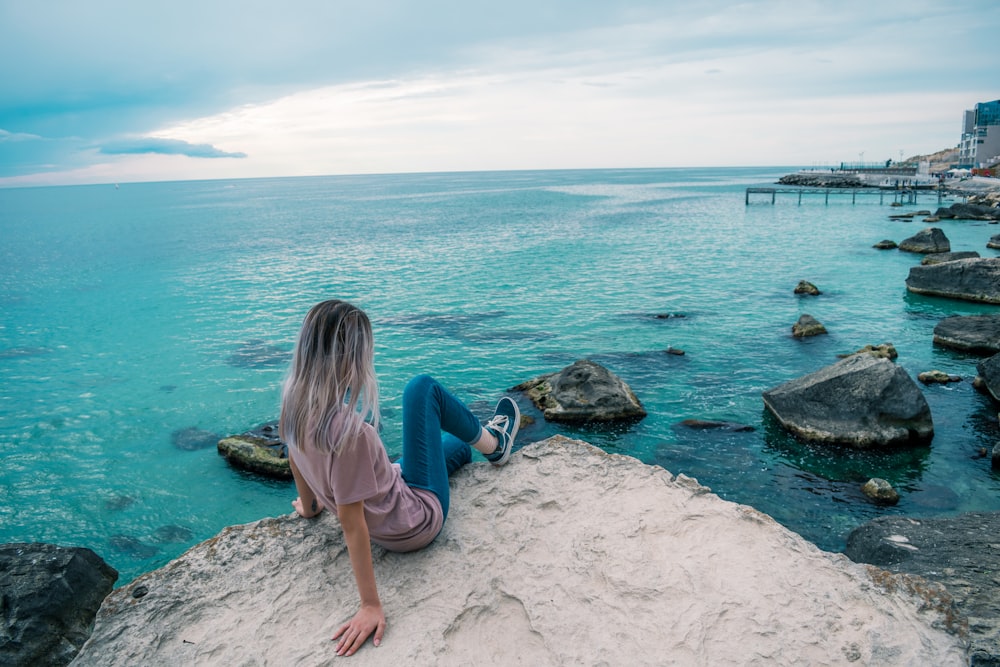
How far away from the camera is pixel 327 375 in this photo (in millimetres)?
4250

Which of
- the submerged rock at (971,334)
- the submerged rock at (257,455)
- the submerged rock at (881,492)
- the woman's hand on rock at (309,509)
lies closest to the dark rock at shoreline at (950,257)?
the submerged rock at (971,334)

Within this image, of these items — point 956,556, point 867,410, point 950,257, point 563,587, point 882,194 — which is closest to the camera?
point 563,587

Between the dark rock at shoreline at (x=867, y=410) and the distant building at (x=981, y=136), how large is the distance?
12683 cm

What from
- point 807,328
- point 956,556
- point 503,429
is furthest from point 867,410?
point 503,429

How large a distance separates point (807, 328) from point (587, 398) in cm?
1157

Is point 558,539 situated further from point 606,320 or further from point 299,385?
point 606,320

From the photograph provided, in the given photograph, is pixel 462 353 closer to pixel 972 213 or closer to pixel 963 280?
pixel 963 280

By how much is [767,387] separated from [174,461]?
15960 mm

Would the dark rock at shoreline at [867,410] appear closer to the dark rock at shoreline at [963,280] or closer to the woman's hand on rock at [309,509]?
the woman's hand on rock at [309,509]

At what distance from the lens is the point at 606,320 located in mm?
26047

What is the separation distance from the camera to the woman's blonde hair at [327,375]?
4.21 metres

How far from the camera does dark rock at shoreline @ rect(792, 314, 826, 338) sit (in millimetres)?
22312

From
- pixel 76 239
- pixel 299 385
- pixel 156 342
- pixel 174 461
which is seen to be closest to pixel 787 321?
pixel 174 461

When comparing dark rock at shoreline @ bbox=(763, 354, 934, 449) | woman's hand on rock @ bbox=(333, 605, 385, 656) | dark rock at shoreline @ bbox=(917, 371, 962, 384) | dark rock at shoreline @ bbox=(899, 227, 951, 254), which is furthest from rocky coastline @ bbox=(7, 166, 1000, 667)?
dark rock at shoreline @ bbox=(899, 227, 951, 254)
